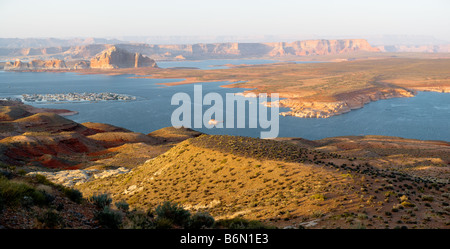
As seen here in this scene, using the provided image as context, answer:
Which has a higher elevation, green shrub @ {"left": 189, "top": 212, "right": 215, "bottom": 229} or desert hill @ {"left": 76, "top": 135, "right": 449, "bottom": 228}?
green shrub @ {"left": 189, "top": 212, "right": 215, "bottom": 229}

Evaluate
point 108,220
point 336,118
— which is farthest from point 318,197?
point 336,118

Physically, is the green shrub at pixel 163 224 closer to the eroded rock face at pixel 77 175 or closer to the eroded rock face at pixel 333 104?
the eroded rock face at pixel 77 175

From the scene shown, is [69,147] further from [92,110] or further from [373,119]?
[373,119]

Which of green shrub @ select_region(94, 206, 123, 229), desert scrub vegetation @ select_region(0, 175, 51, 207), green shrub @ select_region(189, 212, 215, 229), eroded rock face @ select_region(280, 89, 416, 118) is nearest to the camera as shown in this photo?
desert scrub vegetation @ select_region(0, 175, 51, 207)

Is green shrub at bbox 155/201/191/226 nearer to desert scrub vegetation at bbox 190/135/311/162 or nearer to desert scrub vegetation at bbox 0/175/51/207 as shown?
desert scrub vegetation at bbox 0/175/51/207

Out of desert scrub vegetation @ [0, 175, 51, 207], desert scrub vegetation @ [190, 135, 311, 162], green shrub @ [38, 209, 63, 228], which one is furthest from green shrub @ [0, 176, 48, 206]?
desert scrub vegetation @ [190, 135, 311, 162]

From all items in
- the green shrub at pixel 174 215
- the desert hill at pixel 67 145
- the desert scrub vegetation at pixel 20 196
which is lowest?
the desert hill at pixel 67 145

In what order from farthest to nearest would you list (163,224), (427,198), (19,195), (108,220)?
(427,198) → (163,224) → (19,195) → (108,220)

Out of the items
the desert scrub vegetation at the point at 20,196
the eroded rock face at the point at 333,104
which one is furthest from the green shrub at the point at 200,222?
the eroded rock face at the point at 333,104

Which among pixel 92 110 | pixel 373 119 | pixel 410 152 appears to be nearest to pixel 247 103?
pixel 373 119

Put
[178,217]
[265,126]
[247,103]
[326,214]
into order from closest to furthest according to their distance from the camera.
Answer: [178,217], [326,214], [265,126], [247,103]

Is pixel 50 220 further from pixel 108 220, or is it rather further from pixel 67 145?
pixel 67 145
